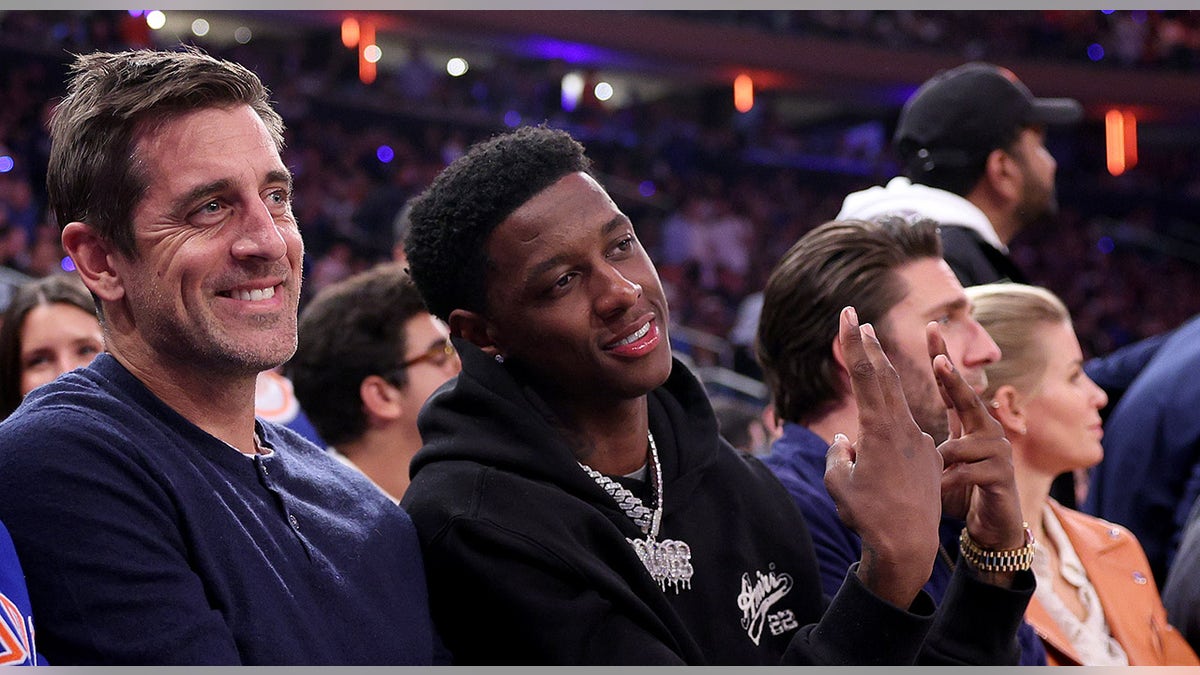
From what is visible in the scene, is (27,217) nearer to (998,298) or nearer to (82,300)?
(82,300)

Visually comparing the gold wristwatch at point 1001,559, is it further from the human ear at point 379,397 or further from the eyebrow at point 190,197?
the human ear at point 379,397

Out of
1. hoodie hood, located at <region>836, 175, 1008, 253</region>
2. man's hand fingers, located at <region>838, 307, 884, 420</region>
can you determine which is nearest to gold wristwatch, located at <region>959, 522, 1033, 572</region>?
man's hand fingers, located at <region>838, 307, 884, 420</region>

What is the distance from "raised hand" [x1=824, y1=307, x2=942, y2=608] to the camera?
1467 millimetres

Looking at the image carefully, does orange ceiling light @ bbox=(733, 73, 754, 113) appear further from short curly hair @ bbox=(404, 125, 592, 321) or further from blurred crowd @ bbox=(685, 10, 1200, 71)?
short curly hair @ bbox=(404, 125, 592, 321)

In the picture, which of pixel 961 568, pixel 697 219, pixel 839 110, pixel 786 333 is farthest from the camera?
pixel 839 110

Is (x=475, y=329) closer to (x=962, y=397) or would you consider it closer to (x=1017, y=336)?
(x=962, y=397)

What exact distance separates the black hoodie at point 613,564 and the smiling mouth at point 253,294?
0.30m

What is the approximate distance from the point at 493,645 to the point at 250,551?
1.15 feet

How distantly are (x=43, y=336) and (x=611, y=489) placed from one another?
1.56m

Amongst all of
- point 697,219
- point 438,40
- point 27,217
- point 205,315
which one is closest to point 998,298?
point 205,315

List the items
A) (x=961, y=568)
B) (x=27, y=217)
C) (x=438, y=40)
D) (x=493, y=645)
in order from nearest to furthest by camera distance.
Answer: (x=493, y=645) < (x=961, y=568) < (x=27, y=217) < (x=438, y=40)

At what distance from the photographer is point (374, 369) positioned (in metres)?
2.61

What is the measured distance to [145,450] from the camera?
1393mm
